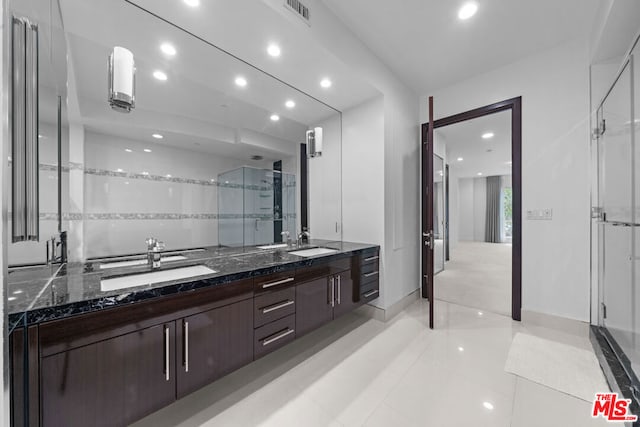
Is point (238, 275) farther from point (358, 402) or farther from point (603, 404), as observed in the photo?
point (603, 404)

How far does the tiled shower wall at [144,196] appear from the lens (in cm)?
157

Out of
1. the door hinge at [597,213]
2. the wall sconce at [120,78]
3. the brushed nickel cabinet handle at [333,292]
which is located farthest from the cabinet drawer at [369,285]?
the wall sconce at [120,78]

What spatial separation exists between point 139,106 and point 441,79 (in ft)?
10.7

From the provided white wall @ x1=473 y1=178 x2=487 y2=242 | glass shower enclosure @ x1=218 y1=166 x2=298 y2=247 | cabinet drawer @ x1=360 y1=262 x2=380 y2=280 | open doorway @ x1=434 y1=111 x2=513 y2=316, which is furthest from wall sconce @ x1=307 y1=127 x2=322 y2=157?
white wall @ x1=473 y1=178 x2=487 y2=242

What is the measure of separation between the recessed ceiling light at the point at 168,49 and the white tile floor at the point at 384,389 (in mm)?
2415

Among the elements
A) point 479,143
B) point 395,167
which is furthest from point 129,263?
point 479,143

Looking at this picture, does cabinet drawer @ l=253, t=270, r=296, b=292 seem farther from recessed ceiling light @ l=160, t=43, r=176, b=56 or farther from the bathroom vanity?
recessed ceiling light @ l=160, t=43, r=176, b=56

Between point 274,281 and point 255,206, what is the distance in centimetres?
90

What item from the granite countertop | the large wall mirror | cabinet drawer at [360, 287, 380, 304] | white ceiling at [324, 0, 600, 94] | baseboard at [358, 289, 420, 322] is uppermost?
white ceiling at [324, 0, 600, 94]

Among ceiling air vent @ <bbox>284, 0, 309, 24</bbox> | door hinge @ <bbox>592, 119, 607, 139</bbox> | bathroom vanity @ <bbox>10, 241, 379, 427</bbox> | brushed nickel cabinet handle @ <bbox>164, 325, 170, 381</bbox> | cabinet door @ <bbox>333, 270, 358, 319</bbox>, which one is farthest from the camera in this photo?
cabinet door @ <bbox>333, 270, 358, 319</bbox>

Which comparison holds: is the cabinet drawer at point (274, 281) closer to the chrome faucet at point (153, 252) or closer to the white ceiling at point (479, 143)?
the chrome faucet at point (153, 252)

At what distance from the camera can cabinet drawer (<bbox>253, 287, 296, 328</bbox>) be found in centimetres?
157

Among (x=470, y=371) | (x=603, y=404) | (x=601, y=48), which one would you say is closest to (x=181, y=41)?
(x=470, y=371)

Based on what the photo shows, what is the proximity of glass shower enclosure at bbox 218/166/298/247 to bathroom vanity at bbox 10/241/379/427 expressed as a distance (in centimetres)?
38
